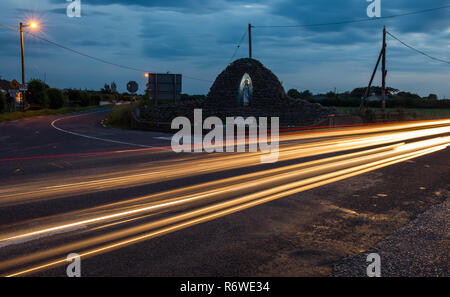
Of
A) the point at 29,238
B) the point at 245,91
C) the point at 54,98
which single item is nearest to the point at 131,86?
the point at 245,91

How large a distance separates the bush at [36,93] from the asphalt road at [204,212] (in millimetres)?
53381

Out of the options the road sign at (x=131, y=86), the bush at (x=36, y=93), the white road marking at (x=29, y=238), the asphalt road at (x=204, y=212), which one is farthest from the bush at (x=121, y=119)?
the bush at (x=36, y=93)

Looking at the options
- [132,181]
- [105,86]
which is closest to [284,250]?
[132,181]

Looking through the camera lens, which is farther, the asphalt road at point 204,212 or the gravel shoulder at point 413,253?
the asphalt road at point 204,212

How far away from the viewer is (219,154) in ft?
42.1

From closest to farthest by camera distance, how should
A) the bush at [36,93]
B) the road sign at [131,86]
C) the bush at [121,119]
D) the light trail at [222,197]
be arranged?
the light trail at [222,197]
the road sign at [131,86]
the bush at [121,119]
the bush at [36,93]

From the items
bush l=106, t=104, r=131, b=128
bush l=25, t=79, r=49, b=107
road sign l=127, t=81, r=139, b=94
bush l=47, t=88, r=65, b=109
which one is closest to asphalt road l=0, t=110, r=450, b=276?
road sign l=127, t=81, r=139, b=94

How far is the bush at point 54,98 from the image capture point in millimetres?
65438

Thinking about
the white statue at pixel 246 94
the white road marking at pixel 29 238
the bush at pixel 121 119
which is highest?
the white statue at pixel 246 94

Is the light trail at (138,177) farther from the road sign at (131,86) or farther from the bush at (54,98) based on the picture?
the bush at (54,98)

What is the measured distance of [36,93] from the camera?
193 feet
